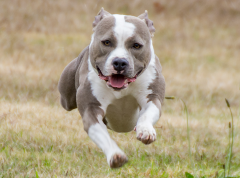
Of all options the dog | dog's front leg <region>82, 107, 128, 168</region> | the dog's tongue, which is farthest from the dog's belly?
the dog's tongue

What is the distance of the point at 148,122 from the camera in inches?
137

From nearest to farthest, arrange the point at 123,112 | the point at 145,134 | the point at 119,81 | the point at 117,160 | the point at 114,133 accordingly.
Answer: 1. the point at 117,160
2. the point at 145,134
3. the point at 119,81
4. the point at 123,112
5. the point at 114,133

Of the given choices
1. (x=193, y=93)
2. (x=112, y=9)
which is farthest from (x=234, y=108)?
(x=112, y=9)

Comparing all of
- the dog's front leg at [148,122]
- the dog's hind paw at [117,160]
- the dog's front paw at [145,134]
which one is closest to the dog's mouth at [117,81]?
the dog's front leg at [148,122]

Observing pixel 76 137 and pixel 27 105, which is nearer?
pixel 76 137

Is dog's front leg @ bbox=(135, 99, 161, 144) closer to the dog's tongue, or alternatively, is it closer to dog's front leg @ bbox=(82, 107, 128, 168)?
dog's front leg @ bbox=(82, 107, 128, 168)

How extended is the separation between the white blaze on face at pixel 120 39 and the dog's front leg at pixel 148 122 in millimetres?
452

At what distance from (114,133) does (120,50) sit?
76.8 inches

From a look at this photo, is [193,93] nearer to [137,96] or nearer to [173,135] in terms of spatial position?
[173,135]

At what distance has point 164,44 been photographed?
11422mm

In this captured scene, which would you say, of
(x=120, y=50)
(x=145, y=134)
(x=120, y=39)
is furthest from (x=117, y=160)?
(x=120, y=39)

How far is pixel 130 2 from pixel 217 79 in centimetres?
482

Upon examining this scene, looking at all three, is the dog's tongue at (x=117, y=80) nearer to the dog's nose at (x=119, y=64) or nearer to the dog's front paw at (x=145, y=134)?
the dog's nose at (x=119, y=64)

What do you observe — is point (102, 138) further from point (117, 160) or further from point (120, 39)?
point (120, 39)
